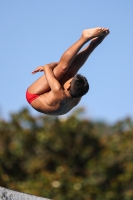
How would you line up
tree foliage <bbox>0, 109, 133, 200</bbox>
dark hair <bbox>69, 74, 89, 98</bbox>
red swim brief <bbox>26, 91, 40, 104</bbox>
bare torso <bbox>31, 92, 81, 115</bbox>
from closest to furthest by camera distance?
dark hair <bbox>69, 74, 89, 98</bbox> → bare torso <bbox>31, 92, 81, 115</bbox> → red swim brief <bbox>26, 91, 40, 104</bbox> → tree foliage <bbox>0, 109, 133, 200</bbox>

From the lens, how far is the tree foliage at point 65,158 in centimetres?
1636

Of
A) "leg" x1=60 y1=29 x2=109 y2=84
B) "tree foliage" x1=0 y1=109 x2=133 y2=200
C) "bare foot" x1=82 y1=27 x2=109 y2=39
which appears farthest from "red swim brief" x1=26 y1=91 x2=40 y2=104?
"tree foliage" x1=0 y1=109 x2=133 y2=200

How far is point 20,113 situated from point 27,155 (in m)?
1.43

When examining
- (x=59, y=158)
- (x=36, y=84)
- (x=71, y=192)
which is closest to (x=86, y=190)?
(x=71, y=192)

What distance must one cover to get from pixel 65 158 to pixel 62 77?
10.2 metres

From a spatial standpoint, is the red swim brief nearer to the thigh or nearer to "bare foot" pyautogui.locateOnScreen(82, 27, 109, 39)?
the thigh

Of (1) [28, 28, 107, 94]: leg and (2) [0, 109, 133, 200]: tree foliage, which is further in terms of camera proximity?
(2) [0, 109, 133, 200]: tree foliage

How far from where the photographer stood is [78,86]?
285 inches

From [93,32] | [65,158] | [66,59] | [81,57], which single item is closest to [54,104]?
[66,59]

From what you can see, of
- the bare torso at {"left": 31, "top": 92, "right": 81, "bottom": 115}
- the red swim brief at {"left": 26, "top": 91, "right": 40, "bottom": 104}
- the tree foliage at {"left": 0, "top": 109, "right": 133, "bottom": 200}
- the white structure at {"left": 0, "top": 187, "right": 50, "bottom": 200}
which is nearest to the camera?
the white structure at {"left": 0, "top": 187, "right": 50, "bottom": 200}

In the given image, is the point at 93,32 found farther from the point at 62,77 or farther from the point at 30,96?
the point at 30,96

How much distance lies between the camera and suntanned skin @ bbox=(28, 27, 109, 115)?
727cm

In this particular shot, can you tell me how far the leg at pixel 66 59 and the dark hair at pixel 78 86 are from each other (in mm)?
212

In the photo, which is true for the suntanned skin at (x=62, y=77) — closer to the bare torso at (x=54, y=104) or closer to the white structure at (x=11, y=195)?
the bare torso at (x=54, y=104)
